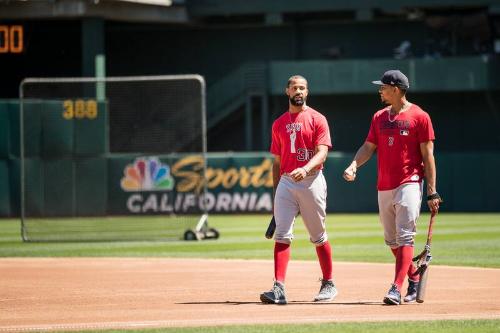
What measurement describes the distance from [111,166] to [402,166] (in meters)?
18.9

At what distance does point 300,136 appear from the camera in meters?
10.6

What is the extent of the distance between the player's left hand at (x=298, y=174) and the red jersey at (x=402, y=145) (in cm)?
76

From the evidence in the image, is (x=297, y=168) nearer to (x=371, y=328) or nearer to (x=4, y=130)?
(x=371, y=328)

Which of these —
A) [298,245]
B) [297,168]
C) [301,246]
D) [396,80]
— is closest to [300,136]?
[297,168]

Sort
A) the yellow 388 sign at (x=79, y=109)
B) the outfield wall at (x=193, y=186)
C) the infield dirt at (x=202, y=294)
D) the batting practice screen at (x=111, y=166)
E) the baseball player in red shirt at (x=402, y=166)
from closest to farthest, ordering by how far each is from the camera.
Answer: the infield dirt at (x=202, y=294), the baseball player in red shirt at (x=402, y=166), the batting practice screen at (x=111, y=166), the outfield wall at (x=193, y=186), the yellow 388 sign at (x=79, y=109)

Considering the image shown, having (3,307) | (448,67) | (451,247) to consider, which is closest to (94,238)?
(451,247)

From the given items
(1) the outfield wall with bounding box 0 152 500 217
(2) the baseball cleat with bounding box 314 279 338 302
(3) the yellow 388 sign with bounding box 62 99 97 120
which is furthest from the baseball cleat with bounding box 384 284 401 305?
(3) the yellow 388 sign with bounding box 62 99 97 120

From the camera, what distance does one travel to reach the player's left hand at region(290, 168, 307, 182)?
33.3ft

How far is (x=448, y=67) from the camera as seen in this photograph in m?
41.3

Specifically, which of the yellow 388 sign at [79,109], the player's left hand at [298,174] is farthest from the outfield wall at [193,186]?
the player's left hand at [298,174]

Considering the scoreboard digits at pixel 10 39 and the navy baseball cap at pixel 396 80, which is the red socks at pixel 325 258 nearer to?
the navy baseball cap at pixel 396 80

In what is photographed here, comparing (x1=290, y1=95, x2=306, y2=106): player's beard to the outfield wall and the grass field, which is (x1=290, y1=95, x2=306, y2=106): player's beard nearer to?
the grass field

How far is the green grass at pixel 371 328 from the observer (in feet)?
28.1

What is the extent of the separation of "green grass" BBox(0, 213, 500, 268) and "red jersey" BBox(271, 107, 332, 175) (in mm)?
5766
